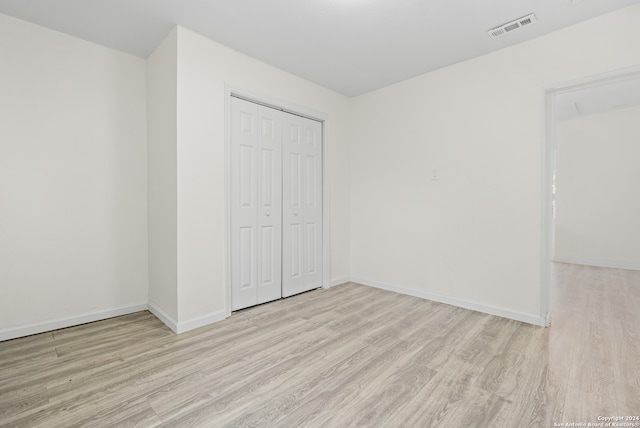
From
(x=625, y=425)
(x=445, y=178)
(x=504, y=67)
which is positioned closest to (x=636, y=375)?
(x=625, y=425)

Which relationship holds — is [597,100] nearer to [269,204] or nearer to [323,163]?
[323,163]

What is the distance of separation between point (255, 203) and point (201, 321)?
4.27ft

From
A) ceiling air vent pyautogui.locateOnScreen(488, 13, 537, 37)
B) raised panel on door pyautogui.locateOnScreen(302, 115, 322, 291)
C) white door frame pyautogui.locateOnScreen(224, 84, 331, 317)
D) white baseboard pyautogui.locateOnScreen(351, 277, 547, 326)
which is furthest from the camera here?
raised panel on door pyautogui.locateOnScreen(302, 115, 322, 291)

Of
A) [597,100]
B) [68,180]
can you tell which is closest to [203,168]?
[68,180]

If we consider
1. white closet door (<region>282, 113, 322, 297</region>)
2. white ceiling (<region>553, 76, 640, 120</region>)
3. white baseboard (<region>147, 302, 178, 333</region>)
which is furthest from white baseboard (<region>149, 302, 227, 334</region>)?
white ceiling (<region>553, 76, 640, 120</region>)

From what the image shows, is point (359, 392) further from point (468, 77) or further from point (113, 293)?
point (468, 77)

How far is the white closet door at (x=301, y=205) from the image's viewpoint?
3.57 m

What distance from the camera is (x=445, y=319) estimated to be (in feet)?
9.52

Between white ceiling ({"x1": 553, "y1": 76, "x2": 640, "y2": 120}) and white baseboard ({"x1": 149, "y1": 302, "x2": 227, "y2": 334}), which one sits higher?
white ceiling ({"x1": 553, "y1": 76, "x2": 640, "y2": 120})

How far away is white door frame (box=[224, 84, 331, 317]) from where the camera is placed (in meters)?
2.93

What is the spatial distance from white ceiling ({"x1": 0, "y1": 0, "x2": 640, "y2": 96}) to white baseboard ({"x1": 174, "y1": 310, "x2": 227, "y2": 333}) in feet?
8.74

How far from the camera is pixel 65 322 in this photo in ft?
8.88

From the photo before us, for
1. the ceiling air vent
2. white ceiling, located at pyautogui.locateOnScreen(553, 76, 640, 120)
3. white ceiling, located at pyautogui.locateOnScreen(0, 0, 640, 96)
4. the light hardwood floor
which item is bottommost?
the light hardwood floor

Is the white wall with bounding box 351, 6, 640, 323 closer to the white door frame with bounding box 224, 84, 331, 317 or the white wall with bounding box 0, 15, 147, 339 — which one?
the white door frame with bounding box 224, 84, 331, 317
